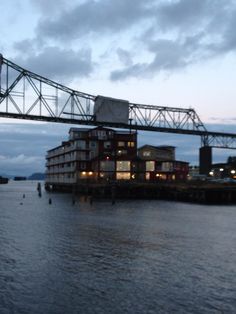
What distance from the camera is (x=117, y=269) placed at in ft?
78.7

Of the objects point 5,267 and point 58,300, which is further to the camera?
point 5,267

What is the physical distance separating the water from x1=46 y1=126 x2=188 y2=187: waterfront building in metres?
63.1

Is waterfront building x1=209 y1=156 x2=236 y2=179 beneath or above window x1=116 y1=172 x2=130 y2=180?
A: above

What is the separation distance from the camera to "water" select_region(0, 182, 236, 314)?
59.7ft

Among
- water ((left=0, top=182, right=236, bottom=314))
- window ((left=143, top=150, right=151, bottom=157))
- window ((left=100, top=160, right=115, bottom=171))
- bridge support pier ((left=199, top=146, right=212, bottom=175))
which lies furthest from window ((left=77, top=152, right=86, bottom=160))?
water ((left=0, top=182, right=236, bottom=314))

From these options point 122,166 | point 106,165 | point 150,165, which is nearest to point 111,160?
point 106,165

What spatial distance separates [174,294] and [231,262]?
7.38 m

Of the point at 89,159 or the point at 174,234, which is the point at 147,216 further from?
the point at 89,159

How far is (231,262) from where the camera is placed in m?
25.6

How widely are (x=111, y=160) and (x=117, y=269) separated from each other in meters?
81.8

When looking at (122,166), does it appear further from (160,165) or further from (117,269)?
(117,269)

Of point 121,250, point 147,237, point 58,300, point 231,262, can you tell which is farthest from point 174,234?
point 58,300

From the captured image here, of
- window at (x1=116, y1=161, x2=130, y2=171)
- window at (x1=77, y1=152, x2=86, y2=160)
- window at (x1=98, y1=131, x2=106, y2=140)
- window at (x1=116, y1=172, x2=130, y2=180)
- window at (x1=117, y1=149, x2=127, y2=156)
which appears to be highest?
window at (x1=98, y1=131, x2=106, y2=140)

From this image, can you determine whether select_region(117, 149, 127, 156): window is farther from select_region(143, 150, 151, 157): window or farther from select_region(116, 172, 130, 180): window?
select_region(143, 150, 151, 157): window
